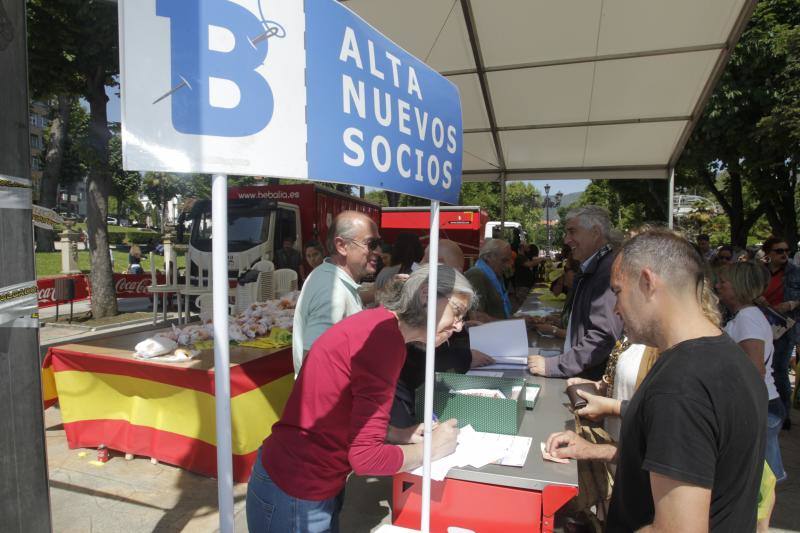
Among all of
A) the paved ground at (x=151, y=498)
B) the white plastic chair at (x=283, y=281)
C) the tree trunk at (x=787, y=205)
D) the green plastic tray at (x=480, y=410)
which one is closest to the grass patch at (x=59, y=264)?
the white plastic chair at (x=283, y=281)

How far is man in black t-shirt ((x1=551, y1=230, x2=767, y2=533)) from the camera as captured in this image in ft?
3.25

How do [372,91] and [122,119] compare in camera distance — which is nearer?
[122,119]

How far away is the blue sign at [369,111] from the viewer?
1199 mm

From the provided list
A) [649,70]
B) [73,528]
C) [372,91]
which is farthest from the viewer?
[649,70]

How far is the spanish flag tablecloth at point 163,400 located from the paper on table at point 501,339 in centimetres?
161

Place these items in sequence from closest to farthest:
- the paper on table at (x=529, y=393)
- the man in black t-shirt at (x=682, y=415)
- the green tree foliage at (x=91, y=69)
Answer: the man in black t-shirt at (x=682, y=415) → the paper on table at (x=529, y=393) → the green tree foliage at (x=91, y=69)

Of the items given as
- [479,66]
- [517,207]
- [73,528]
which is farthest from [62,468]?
[517,207]

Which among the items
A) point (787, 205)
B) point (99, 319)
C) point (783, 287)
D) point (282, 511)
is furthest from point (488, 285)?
point (787, 205)

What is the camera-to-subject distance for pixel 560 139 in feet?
23.4

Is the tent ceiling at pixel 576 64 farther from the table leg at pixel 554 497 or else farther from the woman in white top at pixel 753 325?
the table leg at pixel 554 497

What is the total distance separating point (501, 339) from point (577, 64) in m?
3.60

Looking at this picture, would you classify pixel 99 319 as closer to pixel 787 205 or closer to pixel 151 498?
pixel 151 498

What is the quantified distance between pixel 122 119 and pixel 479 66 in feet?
16.7

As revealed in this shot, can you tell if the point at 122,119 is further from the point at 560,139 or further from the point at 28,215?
the point at 560,139
